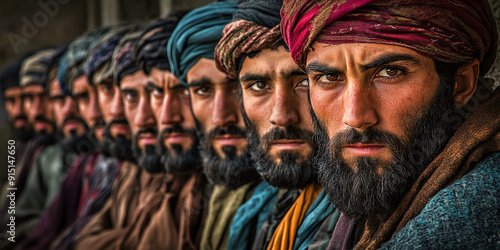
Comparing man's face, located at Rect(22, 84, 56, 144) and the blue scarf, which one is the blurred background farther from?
the blue scarf

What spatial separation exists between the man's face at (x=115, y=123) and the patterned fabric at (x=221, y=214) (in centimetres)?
123

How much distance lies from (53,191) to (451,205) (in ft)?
14.7

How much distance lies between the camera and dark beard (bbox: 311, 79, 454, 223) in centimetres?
137

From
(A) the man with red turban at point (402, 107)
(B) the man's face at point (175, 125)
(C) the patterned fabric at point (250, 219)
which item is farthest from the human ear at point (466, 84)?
(B) the man's face at point (175, 125)

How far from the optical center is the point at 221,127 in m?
2.32

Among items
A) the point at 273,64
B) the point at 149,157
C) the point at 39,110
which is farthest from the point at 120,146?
the point at 39,110

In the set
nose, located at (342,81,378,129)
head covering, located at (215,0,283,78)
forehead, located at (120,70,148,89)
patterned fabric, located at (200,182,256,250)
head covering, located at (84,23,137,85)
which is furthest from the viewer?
head covering, located at (84,23,137,85)

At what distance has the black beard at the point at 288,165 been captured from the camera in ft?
6.08

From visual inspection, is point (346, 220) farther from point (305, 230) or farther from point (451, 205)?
point (451, 205)

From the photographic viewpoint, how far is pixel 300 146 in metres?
1.87

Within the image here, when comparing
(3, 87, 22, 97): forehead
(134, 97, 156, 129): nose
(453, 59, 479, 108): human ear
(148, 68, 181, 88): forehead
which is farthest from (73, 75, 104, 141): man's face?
(453, 59, 479, 108): human ear

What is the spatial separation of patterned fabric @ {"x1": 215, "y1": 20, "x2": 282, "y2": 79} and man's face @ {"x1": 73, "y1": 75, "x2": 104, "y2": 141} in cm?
218

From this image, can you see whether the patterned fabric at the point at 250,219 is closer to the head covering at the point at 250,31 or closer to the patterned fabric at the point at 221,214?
the patterned fabric at the point at 221,214

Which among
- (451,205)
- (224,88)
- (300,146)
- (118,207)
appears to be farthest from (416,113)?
(118,207)
